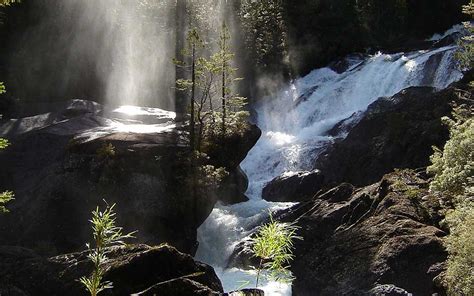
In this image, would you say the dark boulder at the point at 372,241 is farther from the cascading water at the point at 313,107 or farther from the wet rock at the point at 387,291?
the cascading water at the point at 313,107

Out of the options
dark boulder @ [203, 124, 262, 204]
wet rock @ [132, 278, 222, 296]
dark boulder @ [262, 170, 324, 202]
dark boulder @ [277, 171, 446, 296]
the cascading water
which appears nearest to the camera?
wet rock @ [132, 278, 222, 296]

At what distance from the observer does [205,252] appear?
1032 inches

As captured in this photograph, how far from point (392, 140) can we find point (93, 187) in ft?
62.0

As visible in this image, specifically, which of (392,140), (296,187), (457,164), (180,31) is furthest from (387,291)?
(180,31)

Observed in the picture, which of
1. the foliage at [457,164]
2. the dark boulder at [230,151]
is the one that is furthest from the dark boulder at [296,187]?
the foliage at [457,164]

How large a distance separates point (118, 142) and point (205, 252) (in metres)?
7.48

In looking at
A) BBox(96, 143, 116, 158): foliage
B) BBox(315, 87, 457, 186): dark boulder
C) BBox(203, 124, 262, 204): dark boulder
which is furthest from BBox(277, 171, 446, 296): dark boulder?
BBox(96, 143, 116, 158): foliage

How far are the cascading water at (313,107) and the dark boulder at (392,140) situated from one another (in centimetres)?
355

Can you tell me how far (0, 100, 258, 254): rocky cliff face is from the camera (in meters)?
22.1

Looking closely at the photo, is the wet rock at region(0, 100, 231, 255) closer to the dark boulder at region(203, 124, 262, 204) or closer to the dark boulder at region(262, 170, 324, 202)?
the dark boulder at region(203, 124, 262, 204)

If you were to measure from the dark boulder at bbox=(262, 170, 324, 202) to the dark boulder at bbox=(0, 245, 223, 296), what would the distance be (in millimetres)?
18037

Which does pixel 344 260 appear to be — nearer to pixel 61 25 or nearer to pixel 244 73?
pixel 61 25

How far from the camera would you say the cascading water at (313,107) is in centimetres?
3485

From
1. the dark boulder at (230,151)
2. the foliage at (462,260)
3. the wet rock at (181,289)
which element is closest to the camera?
the wet rock at (181,289)
